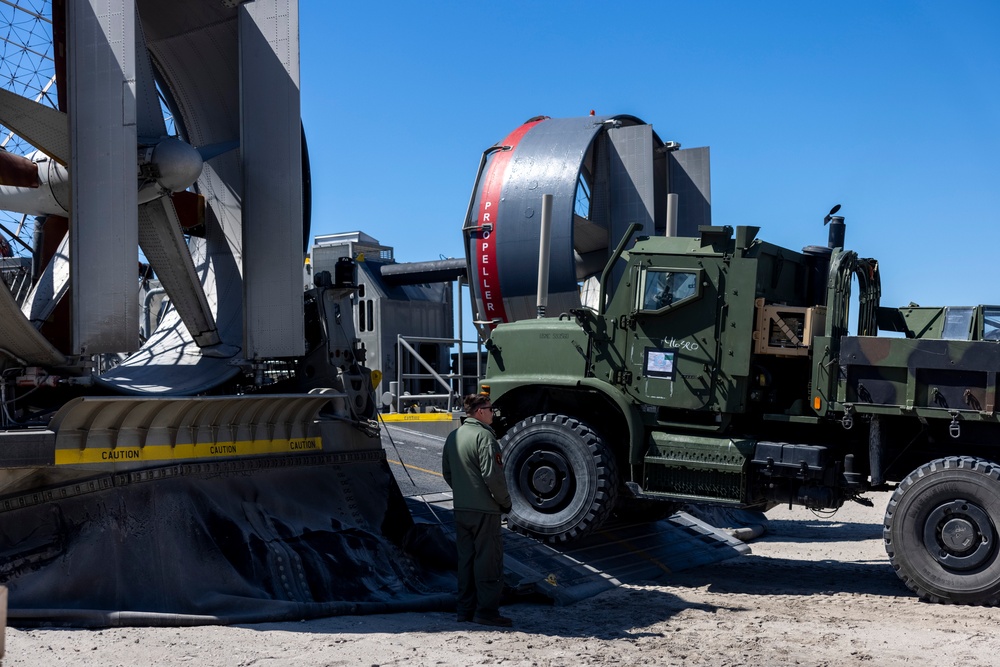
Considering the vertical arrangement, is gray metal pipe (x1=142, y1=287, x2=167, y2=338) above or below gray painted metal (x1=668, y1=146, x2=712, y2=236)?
below

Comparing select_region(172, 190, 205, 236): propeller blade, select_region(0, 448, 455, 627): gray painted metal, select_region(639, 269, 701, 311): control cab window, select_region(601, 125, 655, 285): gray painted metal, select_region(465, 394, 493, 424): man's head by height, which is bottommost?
select_region(0, 448, 455, 627): gray painted metal

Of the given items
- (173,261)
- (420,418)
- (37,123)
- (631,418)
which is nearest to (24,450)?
(37,123)

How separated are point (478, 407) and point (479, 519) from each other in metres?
0.76

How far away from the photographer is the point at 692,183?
16766mm

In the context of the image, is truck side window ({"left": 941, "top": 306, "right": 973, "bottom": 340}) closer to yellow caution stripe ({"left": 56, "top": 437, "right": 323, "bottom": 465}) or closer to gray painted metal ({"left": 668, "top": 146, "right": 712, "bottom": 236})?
yellow caution stripe ({"left": 56, "top": 437, "right": 323, "bottom": 465})

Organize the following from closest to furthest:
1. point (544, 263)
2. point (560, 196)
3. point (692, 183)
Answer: point (544, 263) < point (560, 196) < point (692, 183)

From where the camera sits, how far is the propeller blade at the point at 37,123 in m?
6.92

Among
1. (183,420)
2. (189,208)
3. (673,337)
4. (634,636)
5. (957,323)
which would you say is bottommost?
(634,636)

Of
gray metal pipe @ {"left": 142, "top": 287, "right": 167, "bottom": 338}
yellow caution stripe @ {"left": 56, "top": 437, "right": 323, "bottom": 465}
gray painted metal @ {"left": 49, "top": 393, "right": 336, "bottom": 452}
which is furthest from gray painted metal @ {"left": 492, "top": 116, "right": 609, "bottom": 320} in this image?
yellow caution stripe @ {"left": 56, "top": 437, "right": 323, "bottom": 465}

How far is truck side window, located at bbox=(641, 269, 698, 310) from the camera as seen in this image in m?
9.43

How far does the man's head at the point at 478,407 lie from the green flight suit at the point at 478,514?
102 mm

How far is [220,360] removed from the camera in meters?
9.02

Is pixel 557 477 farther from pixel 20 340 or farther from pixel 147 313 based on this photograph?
pixel 147 313

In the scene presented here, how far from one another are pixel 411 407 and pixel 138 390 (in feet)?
35.3
